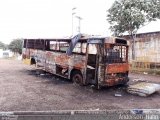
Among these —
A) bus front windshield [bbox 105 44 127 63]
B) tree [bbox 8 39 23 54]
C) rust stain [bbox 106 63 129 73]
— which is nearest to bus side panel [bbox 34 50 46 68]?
bus front windshield [bbox 105 44 127 63]

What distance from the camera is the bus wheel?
13414 millimetres

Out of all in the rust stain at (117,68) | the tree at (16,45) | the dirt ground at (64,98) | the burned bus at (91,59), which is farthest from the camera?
the tree at (16,45)

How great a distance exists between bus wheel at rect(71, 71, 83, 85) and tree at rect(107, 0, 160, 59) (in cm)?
1007

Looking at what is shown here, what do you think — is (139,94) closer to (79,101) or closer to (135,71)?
(79,101)

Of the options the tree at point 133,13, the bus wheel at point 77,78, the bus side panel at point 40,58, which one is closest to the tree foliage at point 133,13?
the tree at point 133,13

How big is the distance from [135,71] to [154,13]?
5.29 meters

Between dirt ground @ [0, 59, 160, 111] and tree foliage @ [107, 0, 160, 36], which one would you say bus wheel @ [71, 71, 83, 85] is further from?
tree foliage @ [107, 0, 160, 36]

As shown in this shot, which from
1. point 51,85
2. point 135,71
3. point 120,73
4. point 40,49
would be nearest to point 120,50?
point 120,73

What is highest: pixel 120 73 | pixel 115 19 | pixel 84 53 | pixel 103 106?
pixel 115 19

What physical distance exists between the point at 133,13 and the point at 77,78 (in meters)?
10.5

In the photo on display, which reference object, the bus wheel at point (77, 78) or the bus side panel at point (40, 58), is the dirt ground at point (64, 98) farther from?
the bus side panel at point (40, 58)

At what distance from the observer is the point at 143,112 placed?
3.38m

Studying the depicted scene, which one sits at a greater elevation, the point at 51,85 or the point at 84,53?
the point at 84,53

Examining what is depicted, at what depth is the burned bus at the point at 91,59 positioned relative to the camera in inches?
474
